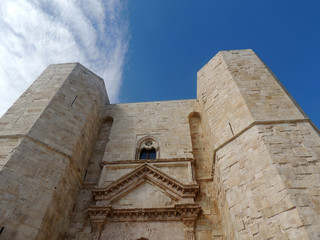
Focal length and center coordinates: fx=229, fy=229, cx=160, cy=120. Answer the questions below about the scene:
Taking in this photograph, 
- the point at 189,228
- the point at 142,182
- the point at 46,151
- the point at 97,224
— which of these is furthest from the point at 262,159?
the point at 46,151

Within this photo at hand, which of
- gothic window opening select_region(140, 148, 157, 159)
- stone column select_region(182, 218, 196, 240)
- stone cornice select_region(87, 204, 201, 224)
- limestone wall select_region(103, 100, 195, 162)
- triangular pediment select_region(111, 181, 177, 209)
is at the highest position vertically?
limestone wall select_region(103, 100, 195, 162)

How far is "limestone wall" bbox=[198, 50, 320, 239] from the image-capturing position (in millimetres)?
3789

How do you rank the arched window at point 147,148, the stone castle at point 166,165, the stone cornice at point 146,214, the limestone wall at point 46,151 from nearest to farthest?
the stone castle at point 166,165 < the limestone wall at point 46,151 < the stone cornice at point 146,214 < the arched window at point 147,148

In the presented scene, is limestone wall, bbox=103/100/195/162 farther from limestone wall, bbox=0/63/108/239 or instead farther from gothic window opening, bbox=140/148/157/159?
limestone wall, bbox=0/63/108/239

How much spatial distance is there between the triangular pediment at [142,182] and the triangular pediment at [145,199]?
0.08 m

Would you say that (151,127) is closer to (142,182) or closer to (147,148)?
(147,148)

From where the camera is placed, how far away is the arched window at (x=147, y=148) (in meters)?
7.86

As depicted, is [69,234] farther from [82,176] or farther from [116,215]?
[82,176]

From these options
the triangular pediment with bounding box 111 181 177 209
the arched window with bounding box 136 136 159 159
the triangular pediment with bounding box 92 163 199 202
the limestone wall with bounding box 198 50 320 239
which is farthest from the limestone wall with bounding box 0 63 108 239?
the limestone wall with bounding box 198 50 320 239

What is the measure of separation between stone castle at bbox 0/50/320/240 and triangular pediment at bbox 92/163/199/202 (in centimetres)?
3

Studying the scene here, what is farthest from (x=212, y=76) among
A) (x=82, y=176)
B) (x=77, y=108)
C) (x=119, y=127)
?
(x=82, y=176)

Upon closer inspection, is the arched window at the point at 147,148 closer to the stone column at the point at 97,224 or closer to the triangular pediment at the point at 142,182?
the triangular pediment at the point at 142,182

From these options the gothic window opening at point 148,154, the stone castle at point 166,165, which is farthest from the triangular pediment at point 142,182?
the gothic window opening at point 148,154

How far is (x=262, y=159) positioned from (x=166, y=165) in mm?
3174
